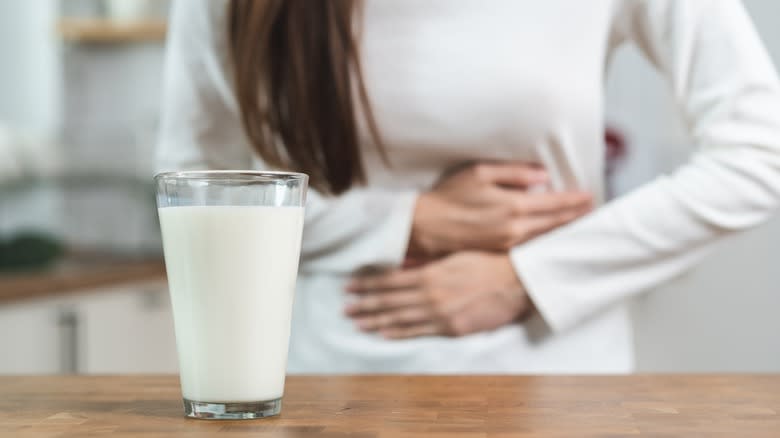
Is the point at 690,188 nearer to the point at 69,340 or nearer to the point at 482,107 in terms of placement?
the point at 482,107

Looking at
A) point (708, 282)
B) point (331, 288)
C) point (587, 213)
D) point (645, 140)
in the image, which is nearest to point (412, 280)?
point (331, 288)

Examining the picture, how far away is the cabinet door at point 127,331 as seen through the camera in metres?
2.31

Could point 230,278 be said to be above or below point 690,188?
above

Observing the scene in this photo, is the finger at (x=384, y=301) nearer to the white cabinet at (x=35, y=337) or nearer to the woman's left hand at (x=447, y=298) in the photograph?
the woman's left hand at (x=447, y=298)

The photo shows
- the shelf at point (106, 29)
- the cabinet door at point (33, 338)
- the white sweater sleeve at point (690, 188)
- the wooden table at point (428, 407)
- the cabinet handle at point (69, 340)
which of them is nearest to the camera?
the wooden table at point (428, 407)

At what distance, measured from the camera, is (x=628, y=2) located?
1.06m

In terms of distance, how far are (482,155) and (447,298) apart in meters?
0.16

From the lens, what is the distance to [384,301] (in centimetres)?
108

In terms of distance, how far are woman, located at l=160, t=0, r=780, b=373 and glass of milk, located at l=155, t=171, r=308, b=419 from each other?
47 cm

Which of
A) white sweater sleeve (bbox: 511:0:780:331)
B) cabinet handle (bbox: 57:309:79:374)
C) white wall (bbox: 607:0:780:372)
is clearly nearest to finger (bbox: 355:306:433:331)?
white sweater sleeve (bbox: 511:0:780:331)

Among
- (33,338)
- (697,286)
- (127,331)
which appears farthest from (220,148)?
(697,286)

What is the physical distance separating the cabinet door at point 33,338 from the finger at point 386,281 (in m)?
1.06

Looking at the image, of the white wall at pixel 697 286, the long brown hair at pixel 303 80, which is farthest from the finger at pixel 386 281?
the white wall at pixel 697 286

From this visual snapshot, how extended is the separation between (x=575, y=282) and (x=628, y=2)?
298mm
